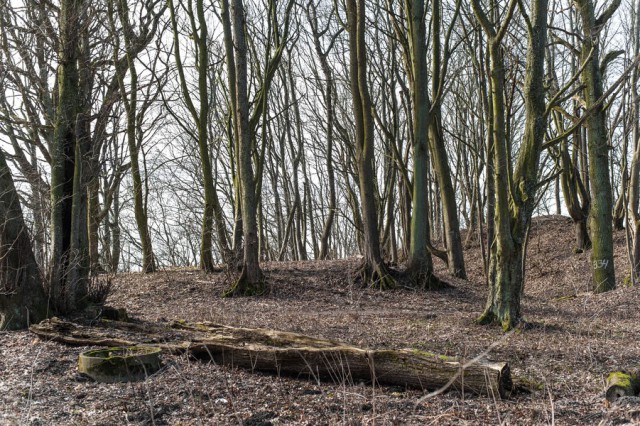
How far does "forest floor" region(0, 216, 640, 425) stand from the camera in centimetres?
430

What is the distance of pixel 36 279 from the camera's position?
288 inches

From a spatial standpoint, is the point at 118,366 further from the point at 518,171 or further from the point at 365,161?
the point at 365,161

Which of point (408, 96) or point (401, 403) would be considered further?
point (408, 96)

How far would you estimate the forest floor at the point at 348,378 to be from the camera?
14.1ft

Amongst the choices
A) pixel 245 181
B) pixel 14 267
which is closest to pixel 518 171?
pixel 245 181

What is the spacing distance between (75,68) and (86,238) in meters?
2.17

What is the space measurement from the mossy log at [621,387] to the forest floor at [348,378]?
0.32 feet

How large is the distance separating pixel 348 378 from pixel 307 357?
419 mm

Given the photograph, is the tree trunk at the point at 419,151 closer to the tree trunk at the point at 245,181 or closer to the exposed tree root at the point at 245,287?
the exposed tree root at the point at 245,287

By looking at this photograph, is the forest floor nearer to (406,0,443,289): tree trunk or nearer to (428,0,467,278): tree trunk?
(406,0,443,289): tree trunk

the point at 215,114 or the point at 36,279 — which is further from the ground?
the point at 215,114

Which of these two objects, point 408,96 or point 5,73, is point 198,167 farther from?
point 5,73

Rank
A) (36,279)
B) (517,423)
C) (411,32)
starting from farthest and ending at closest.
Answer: (411,32) < (36,279) < (517,423)

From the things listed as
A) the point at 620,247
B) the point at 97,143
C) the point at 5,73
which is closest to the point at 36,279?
the point at 97,143
